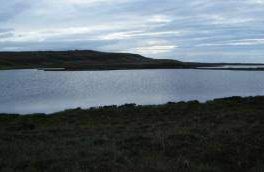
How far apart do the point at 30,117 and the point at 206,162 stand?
1983cm

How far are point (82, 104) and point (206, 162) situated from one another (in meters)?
33.9

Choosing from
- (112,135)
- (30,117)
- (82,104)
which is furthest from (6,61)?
(112,135)

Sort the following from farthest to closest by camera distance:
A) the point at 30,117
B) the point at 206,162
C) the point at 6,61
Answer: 1. the point at 6,61
2. the point at 30,117
3. the point at 206,162

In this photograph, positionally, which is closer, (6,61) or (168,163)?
(168,163)

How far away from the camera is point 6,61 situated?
18912 centimetres

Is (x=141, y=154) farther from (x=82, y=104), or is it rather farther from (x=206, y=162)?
(x=82, y=104)

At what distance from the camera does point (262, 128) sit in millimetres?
16594

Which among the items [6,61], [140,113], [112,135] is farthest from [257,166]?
[6,61]

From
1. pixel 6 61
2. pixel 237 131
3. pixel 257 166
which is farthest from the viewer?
pixel 6 61

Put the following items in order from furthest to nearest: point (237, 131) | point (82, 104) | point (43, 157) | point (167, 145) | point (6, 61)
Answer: point (6, 61) → point (82, 104) → point (237, 131) → point (167, 145) → point (43, 157)

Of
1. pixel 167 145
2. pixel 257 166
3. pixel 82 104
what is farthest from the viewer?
pixel 82 104

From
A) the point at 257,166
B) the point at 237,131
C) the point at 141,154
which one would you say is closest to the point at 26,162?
the point at 141,154

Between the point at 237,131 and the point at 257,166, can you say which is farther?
the point at 237,131

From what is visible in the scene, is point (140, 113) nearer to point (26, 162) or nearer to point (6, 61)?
point (26, 162)
